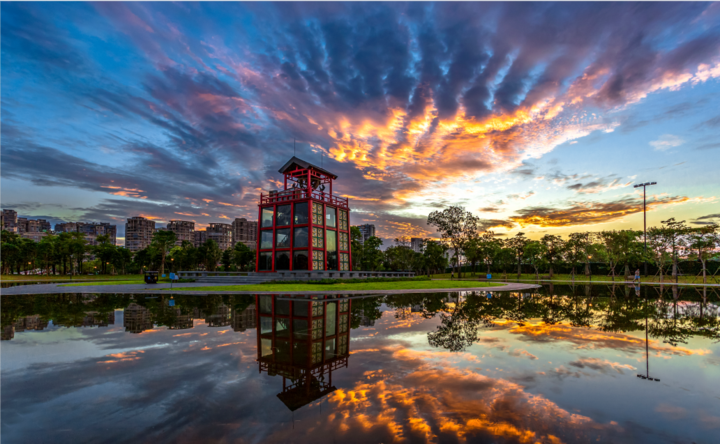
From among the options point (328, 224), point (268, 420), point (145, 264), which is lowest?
point (145, 264)

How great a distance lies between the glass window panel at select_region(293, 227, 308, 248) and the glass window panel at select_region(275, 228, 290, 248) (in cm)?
114

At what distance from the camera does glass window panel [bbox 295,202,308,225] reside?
42.9 m

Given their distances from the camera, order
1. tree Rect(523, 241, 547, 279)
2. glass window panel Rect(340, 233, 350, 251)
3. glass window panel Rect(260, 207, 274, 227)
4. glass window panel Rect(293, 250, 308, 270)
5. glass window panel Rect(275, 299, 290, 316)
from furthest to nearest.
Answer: tree Rect(523, 241, 547, 279)
glass window panel Rect(340, 233, 350, 251)
glass window panel Rect(260, 207, 274, 227)
glass window panel Rect(293, 250, 308, 270)
glass window panel Rect(275, 299, 290, 316)

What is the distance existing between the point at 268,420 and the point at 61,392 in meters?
4.40

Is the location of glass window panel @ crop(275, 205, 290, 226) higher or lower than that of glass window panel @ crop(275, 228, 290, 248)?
higher

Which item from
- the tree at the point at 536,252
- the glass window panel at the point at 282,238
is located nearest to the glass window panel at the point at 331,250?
the glass window panel at the point at 282,238

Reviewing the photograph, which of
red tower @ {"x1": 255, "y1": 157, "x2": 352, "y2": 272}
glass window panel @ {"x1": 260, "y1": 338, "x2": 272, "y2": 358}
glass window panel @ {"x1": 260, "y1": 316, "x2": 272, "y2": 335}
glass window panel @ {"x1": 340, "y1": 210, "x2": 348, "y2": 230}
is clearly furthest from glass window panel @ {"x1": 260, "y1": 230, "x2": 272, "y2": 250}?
glass window panel @ {"x1": 260, "y1": 338, "x2": 272, "y2": 358}

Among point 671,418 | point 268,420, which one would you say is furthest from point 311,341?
point 671,418

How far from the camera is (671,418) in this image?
5023 millimetres

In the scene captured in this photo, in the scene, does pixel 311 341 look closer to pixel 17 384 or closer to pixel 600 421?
pixel 17 384

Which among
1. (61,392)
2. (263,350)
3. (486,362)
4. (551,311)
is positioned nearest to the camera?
(61,392)

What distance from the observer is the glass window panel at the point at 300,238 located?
42.3 meters

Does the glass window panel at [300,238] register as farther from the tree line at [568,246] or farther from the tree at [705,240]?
the tree at [705,240]

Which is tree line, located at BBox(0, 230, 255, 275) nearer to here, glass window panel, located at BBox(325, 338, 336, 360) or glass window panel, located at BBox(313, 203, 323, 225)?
glass window panel, located at BBox(313, 203, 323, 225)
